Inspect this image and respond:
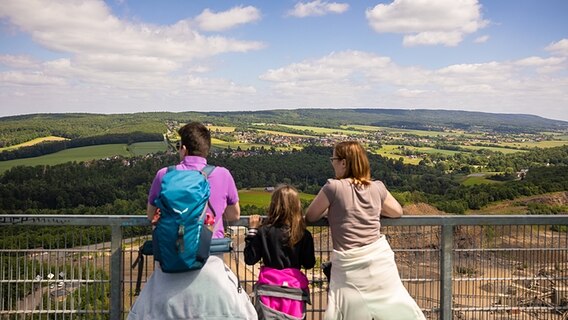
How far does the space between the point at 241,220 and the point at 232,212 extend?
13.5 inches

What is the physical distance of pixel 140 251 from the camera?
3.42 metres

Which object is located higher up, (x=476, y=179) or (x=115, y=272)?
(x=115, y=272)

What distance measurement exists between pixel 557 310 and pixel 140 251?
12.5ft

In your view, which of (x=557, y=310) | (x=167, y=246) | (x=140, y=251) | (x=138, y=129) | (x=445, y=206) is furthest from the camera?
(x=138, y=129)

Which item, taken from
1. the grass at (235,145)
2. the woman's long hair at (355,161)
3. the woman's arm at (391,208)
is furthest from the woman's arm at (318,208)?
the grass at (235,145)

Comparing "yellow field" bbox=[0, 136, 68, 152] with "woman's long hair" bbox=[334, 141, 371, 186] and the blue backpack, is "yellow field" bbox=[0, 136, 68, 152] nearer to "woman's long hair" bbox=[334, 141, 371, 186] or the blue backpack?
the blue backpack

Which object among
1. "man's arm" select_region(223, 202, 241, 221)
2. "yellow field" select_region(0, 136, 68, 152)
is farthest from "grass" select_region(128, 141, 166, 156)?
"man's arm" select_region(223, 202, 241, 221)

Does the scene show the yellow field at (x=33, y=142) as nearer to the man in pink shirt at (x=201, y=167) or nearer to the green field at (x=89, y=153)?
the green field at (x=89, y=153)

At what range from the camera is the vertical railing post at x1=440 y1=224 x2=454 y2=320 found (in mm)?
4180

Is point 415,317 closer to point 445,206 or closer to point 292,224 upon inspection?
point 292,224

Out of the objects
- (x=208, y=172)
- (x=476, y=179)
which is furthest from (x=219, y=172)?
(x=476, y=179)

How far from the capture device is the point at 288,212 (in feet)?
11.4

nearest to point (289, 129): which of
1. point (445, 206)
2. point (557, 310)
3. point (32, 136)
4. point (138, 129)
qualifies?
point (138, 129)

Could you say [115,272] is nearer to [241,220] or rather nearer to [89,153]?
[241,220]
